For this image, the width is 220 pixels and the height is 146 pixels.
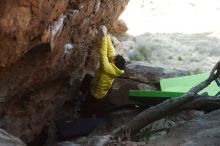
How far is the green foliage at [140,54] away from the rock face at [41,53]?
6.37 m

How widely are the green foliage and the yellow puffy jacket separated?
311 inches

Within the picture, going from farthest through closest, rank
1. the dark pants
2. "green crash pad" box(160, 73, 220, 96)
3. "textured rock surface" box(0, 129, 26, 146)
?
1. "green crash pad" box(160, 73, 220, 96)
2. the dark pants
3. "textured rock surface" box(0, 129, 26, 146)

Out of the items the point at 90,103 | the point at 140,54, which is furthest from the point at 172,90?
the point at 140,54

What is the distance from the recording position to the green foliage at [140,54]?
52.6 feet

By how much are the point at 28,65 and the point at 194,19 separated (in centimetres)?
1757

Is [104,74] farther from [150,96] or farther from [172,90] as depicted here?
[172,90]

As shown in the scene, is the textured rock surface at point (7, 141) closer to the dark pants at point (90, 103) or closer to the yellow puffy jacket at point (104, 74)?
the yellow puffy jacket at point (104, 74)

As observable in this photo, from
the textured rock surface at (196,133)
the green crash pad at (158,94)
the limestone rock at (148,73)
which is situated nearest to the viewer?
the textured rock surface at (196,133)

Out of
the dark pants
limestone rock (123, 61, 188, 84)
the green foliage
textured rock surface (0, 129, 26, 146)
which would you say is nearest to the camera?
textured rock surface (0, 129, 26, 146)

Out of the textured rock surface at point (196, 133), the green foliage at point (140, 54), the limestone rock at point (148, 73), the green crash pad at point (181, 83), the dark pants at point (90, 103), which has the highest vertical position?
the green foliage at point (140, 54)

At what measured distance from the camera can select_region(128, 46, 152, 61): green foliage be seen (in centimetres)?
1603

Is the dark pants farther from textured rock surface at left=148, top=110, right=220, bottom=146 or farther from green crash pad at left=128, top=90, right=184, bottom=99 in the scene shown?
textured rock surface at left=148, top=110, right=220, bottom=146

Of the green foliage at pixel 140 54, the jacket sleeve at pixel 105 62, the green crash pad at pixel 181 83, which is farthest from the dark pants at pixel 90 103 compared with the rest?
the green foliage at pixel 140 54

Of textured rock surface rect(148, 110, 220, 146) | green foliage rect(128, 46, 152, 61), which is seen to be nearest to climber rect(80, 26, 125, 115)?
textured rock surface rect(148, 110, 220, 146)
